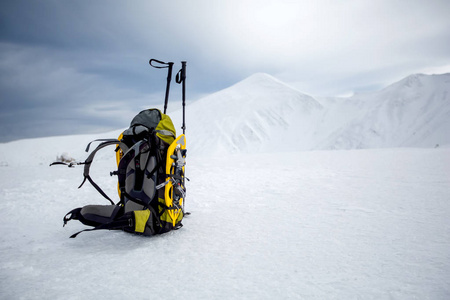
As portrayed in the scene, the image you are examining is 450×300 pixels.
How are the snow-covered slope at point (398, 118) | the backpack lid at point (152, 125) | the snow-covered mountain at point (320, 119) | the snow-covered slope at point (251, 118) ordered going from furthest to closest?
the snow-covered slope at point (251, 118)
the snow-covered mountain at point (320, 119)
the snow-covered slope at point (398, 118)
the backpack lid at point (152, 125)

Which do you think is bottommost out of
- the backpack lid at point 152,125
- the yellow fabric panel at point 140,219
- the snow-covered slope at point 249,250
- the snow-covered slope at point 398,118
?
the snow-covered slope at point 249,250

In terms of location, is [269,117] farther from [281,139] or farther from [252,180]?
[252,180]

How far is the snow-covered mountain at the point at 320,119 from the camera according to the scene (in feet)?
118

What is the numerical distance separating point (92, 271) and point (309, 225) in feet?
7.74

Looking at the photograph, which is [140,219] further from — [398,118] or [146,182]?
[398,118]

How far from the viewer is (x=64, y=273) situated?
2.04m

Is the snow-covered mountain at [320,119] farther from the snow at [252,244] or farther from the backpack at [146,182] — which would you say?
the backpack at [146,182]

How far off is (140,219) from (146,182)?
0.41 meters

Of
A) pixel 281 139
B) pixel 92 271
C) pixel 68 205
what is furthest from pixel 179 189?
pixel 281 139

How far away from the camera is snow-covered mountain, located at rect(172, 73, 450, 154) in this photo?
36.0 m

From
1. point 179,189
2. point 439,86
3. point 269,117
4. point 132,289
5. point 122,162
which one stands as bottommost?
point 132,289

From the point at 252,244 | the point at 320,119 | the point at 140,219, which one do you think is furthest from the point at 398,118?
the point at 140,219

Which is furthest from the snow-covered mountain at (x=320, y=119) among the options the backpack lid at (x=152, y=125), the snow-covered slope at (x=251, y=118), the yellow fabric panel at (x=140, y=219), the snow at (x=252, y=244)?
the yellow fabric panel at (x=140, y=219)

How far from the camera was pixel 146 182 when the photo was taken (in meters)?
2.84
